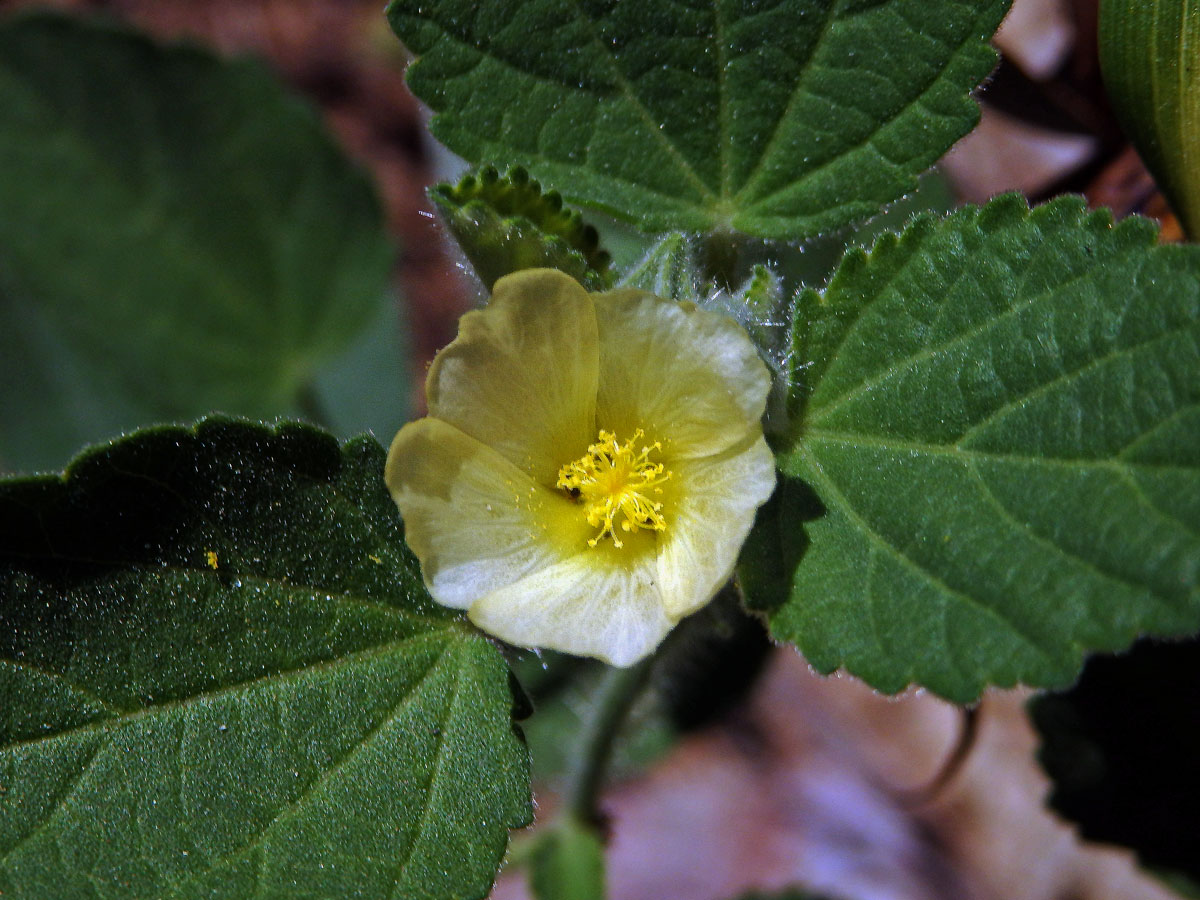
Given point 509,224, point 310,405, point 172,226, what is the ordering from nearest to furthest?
1. point 509,224
2. point 172,226
3. point 310,405

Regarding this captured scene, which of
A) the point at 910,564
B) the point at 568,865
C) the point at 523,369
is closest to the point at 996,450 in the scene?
the point at 910,564

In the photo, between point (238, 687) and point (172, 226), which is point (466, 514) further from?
point (172, 226)

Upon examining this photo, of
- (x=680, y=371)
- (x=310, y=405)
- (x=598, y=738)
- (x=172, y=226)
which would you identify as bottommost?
(x=310, y=405)

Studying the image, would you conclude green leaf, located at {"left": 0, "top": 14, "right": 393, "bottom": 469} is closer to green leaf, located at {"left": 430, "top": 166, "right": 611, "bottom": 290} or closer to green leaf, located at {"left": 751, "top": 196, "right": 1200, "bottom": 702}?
green leaf, located at {"left": 430, "top": 166, "right": 611, "bottom": 290}

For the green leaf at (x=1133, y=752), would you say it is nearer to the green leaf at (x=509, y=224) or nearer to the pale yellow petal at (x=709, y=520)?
the pale yellow petal at (x=709, y=520)

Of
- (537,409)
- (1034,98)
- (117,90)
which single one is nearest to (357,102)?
(117,90)

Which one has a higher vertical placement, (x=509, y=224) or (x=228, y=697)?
(x=509, y=224)

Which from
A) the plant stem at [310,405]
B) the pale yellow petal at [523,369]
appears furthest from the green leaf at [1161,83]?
the plant stem at [310,405]
